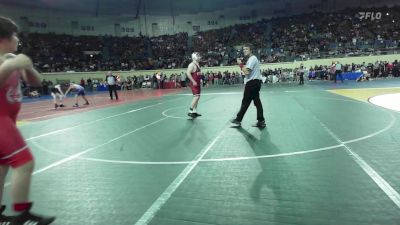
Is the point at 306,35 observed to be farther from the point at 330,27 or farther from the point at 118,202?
the point at 118,202

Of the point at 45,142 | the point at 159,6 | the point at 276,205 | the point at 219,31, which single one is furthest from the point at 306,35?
the point at 276,205

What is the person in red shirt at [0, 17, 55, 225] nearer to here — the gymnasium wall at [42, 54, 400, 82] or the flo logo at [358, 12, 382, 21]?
the gymnasium wall at [42, 54, 400, 82]

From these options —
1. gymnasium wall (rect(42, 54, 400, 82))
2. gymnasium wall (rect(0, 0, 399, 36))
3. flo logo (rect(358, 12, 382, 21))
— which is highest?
gymnasium wall (rect(0, 0, 399, 36))

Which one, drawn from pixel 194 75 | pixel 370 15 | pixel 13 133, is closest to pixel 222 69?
pixel 370 15

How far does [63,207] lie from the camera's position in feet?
12.1

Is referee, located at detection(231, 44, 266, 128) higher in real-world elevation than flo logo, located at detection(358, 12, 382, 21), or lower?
lower

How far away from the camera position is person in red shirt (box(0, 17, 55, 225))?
9.36 ft

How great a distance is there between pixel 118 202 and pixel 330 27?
39182 mm

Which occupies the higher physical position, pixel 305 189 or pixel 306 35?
pixel 306 35

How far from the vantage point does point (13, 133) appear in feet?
9.57

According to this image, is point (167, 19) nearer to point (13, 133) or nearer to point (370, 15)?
point (370, 15)

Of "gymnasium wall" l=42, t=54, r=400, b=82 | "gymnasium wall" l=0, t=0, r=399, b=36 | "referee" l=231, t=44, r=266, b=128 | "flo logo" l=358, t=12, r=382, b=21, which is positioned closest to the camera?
"referee" l=231, t=44, r=266, b=128

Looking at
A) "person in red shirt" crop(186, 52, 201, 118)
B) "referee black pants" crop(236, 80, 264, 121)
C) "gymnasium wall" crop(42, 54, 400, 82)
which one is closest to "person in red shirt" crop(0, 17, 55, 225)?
"referee black pants" crop(236, 80, 264, 121)

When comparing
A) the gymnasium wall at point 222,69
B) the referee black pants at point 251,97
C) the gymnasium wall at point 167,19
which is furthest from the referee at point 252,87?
the gymnasium wall at point 167,19
